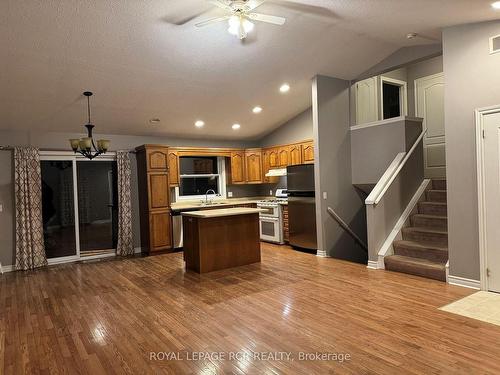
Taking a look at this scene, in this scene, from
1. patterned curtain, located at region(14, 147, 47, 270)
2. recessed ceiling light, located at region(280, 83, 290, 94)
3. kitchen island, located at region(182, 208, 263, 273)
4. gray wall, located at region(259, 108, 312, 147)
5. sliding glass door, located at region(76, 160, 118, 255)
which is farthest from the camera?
gray wall, located at region(259, 108, 312, 147)

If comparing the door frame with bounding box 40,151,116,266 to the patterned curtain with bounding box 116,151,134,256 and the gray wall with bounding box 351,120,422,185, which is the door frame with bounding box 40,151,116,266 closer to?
the patterned curtain with bounding box 116,151,134,256

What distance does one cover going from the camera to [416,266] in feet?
14.4

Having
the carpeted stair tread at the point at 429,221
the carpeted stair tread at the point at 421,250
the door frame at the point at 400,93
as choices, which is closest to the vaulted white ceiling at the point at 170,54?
the door frame at the point at 400,93

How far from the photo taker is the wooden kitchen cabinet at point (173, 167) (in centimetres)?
696

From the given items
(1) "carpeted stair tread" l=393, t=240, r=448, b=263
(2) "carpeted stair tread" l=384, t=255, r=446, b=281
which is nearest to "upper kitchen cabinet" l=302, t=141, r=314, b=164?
(1) "carpeted stair tread" l=393, t=240, r=448, b=263

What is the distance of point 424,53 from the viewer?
16.0 feet

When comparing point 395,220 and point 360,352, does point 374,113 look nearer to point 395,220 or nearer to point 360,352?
point 395,220

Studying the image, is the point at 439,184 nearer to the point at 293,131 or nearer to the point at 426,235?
the point at 426,235

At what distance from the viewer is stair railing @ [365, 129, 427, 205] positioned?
15.8 ft

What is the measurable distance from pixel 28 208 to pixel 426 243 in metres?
6.48

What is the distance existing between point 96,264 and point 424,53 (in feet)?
21.2

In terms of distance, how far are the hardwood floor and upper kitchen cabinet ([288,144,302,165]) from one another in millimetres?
2740

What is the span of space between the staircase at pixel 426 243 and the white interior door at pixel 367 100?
2.10 meters

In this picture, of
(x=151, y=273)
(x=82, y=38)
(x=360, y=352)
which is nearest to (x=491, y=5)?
(x=360, y=352)
